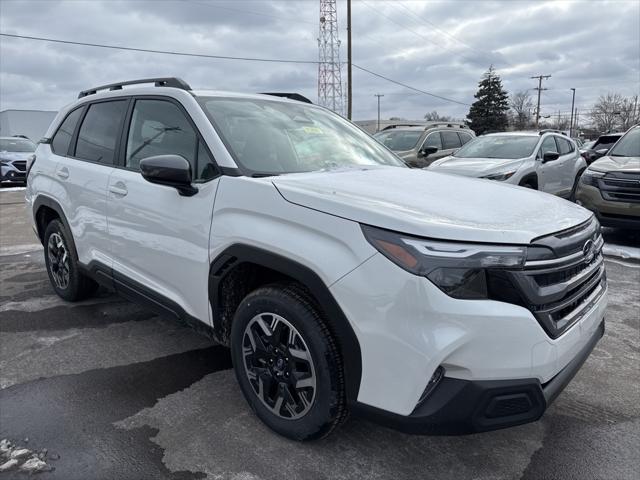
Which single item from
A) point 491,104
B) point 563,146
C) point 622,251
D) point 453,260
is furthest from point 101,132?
point 491,104

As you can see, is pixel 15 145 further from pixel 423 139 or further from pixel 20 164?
pixel 423 139

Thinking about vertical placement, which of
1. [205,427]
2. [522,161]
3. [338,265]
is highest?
[338,265]

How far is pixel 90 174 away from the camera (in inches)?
152

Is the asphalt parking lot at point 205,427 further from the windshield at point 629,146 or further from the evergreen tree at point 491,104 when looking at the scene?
the evergreen tree at point 491,104

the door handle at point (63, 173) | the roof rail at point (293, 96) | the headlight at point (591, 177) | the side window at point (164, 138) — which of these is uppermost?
the roof rail at point (293, 96)

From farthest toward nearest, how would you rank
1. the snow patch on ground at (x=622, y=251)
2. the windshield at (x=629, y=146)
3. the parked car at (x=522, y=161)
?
the parked car at (x=522, y=161) < the windshield at (x=629, y=146) < the snow patch on ground at (x=622, y=251)

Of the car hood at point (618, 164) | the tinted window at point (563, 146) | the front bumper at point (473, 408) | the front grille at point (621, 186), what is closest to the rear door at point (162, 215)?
the front bumper at point (473, 408)

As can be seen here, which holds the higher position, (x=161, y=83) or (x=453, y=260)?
(x=161, y=83)

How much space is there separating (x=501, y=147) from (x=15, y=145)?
15235 millimetres

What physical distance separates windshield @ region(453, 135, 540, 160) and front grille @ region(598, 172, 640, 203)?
199 centimetres

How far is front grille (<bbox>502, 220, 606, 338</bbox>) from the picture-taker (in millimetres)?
2021

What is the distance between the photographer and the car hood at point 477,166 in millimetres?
8227

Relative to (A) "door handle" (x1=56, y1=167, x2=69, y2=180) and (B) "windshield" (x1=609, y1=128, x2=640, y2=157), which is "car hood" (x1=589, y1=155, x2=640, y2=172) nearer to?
(B) "windshield" (x1=609, y1=128, x2=640, y2=157)

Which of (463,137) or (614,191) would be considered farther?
(463,137)
